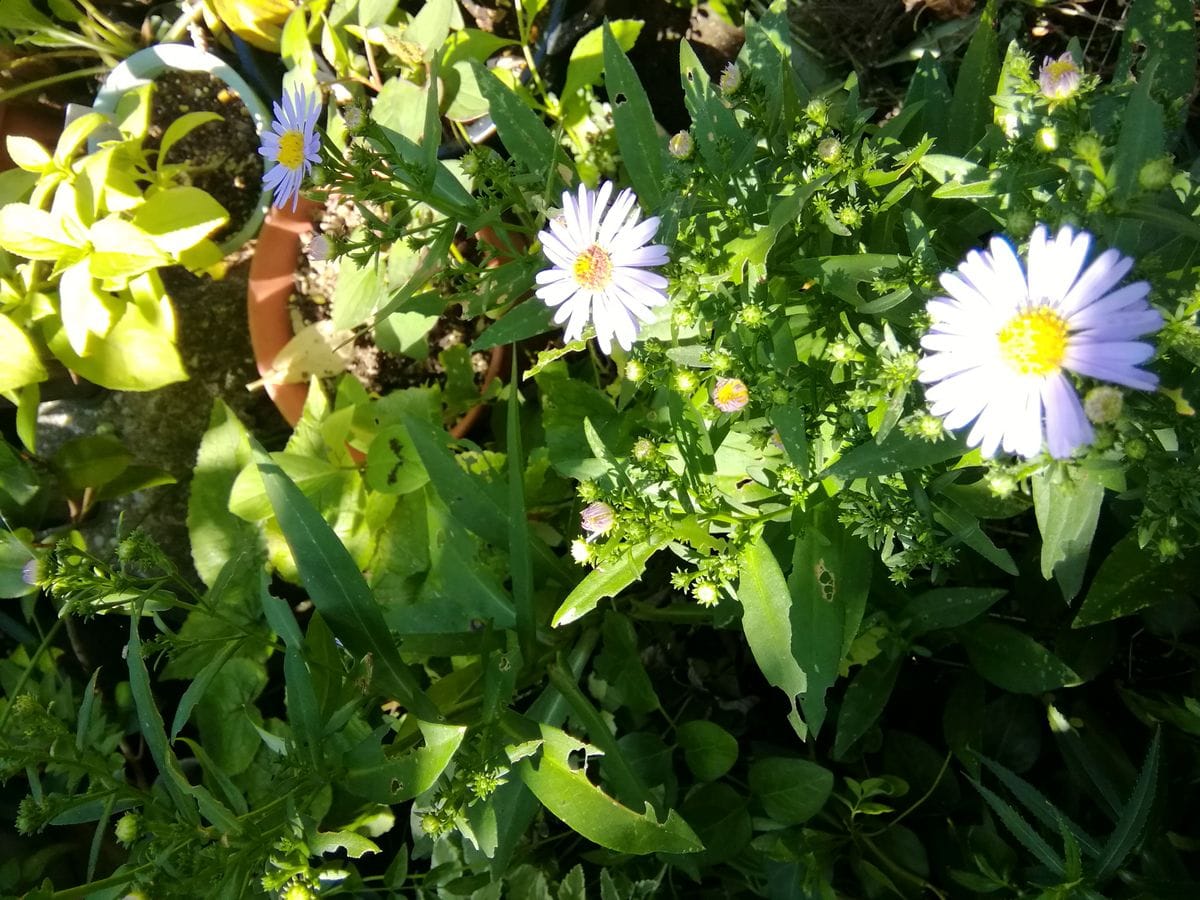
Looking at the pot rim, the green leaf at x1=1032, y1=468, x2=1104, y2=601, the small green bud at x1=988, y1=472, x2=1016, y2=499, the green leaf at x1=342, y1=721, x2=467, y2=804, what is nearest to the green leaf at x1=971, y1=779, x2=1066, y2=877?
the green leaf at x1=1032, y1=468, x2=1104, y2=601

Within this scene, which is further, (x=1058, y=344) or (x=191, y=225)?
(x=191, y=225)

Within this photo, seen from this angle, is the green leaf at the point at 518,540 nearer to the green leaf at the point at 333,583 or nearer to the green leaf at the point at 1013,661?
the green leaf at the point at 333,583

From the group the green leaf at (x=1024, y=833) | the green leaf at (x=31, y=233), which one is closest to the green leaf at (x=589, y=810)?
the green leaf at (x=1024, y=833)

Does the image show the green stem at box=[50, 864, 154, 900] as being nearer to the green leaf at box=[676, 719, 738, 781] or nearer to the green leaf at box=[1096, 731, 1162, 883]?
the green leaf at box=[676, 719, 738, 781]

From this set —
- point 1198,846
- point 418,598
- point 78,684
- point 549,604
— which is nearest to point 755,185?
point 549,604

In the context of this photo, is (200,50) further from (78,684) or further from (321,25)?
(78,684)

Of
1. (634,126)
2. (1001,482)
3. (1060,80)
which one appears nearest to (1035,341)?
(1001,482)

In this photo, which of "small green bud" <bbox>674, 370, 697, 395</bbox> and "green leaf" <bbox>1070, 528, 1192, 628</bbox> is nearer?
"small green bud" <bbox>674, 370, 697, 395</bbox>

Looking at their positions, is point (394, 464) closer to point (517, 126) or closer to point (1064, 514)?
point (517, 126)
